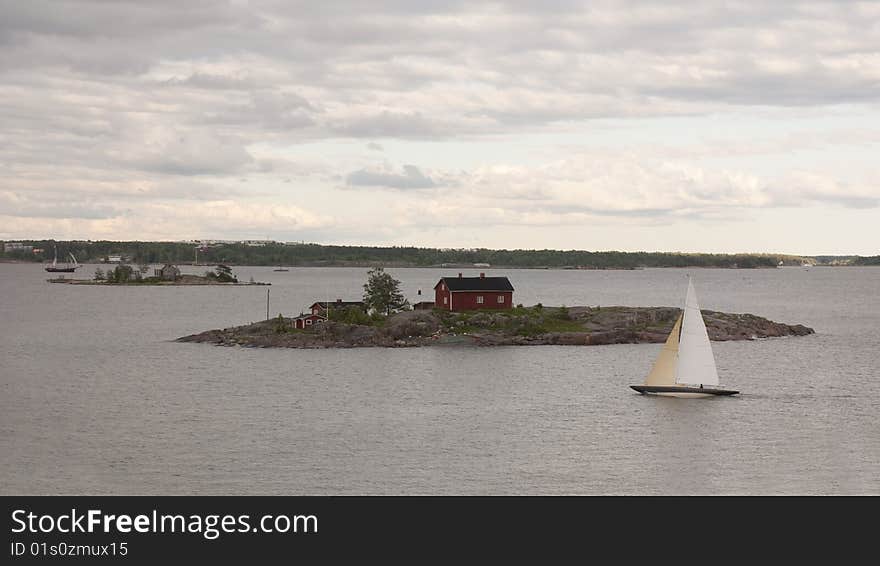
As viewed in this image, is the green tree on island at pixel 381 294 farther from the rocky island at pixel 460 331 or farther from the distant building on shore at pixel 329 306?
the rocky island at pixel 460 331

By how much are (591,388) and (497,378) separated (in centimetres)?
791

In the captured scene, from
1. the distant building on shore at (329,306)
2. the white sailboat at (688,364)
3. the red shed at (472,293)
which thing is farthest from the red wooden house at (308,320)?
the white sailboat at (688,364)

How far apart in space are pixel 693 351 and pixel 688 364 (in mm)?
1002

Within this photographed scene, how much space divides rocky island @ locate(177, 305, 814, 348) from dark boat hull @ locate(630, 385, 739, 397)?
92.6 feet

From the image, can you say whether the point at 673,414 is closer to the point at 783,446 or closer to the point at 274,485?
the point at 783,446

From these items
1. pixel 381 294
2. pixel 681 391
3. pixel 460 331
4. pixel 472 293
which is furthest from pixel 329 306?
pixel 681 391

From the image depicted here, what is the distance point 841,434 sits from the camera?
179 feet

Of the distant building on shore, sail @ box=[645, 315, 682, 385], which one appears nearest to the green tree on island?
the distant building on shore

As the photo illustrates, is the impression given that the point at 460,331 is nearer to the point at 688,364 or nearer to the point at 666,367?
the point at 666,367

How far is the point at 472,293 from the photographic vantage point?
99.1 m

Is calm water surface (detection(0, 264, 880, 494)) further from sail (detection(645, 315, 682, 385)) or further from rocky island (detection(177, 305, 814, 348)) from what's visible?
rocky island (detection(177, 305, 814, 348))
